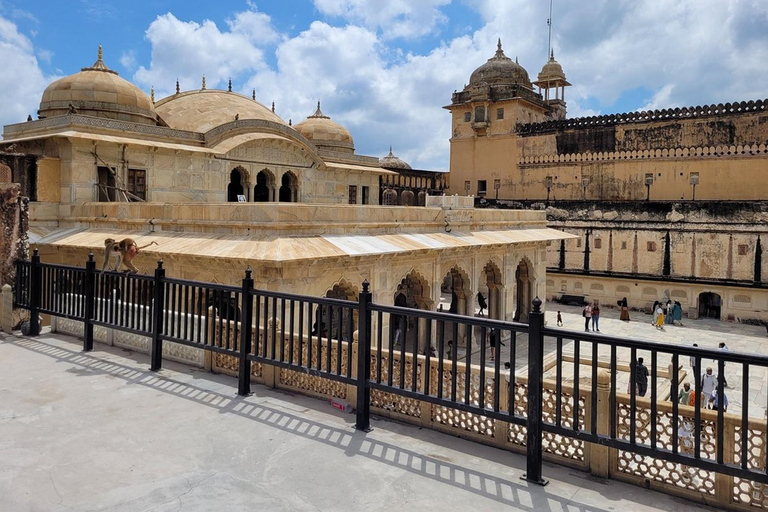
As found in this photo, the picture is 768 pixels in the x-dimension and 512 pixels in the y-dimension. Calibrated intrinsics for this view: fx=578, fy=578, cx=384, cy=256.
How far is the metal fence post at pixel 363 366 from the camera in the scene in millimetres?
5574

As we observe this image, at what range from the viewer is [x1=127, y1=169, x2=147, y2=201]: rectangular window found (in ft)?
62.7

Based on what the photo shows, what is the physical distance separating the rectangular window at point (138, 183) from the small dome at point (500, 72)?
22678 millimetres

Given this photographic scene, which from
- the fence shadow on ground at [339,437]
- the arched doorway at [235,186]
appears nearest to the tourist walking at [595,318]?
the arched doorway at [235,186]

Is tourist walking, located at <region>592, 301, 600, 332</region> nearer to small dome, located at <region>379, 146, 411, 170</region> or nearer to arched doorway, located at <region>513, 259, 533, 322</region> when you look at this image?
arched doorway, located at <region>513, 259, 533, 322</region>

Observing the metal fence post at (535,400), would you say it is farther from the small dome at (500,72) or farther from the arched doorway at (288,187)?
the small dome at (500,72)

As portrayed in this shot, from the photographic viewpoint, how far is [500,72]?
115 ft

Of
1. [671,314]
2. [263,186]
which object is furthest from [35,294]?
[671,314]

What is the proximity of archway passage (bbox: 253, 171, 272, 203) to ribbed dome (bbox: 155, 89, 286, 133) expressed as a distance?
2433 mm

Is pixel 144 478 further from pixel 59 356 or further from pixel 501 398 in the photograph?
pixel 59 356

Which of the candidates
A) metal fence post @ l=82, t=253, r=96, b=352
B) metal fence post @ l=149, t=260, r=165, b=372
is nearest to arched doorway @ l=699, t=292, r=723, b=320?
metal fence post @ l=149, t=260, r=165, b=372

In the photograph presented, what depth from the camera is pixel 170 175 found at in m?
20.2

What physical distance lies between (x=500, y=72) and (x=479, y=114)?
3268mm

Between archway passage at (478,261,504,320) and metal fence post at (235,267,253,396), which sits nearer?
metal fence post at (235,267,253,396)

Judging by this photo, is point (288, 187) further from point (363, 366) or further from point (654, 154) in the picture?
point (363, 366)
